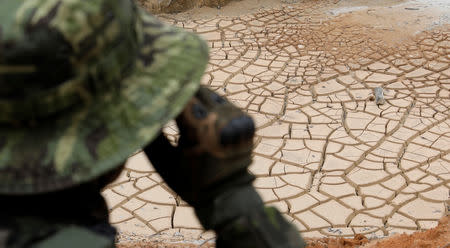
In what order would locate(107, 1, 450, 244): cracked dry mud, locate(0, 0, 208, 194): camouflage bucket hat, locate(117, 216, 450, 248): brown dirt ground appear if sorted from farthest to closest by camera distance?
locate(107, 1, 450, 244): cracked dry mud → locate(117, 216, 450, 248): brown dirt ground → locate(0, 0, 208, 194): camouflage bucket hat

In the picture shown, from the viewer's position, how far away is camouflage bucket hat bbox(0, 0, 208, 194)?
0.92 meters

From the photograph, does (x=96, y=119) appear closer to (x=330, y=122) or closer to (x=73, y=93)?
(x=73, y=93)

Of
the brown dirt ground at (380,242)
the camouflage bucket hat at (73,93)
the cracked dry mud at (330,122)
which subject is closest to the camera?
the camouflage bucket hat at (73,93)

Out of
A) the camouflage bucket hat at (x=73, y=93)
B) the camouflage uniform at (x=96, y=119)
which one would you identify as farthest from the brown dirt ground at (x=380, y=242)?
the camouflage bucket hat at (x=73, y=93)

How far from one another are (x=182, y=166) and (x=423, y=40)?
479cm

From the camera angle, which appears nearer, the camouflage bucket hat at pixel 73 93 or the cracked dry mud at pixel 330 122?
the camouflage bucket hat at pixel 73 93

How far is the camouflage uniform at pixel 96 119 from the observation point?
932 millimetres

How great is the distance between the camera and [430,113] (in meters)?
4.27

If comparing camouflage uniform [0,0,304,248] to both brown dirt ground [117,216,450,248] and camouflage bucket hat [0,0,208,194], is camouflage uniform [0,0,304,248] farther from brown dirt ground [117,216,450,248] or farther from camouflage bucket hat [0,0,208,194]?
brown dirt ground [117,216,450,248]

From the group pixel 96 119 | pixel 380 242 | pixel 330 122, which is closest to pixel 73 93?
pixel 96 119

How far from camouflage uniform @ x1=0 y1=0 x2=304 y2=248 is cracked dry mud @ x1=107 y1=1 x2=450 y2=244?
6.32 feet

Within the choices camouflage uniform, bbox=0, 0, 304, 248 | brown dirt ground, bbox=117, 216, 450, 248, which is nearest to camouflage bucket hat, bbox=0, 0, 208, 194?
camouflage uniform, bbox=0, 0, 304, 248

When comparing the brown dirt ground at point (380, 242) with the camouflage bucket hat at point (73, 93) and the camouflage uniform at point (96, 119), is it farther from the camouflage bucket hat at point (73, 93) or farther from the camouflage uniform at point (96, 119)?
the camouflage bucket hat at point (73, 93)

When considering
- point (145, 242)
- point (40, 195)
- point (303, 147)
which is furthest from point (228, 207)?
point (303, 147)
